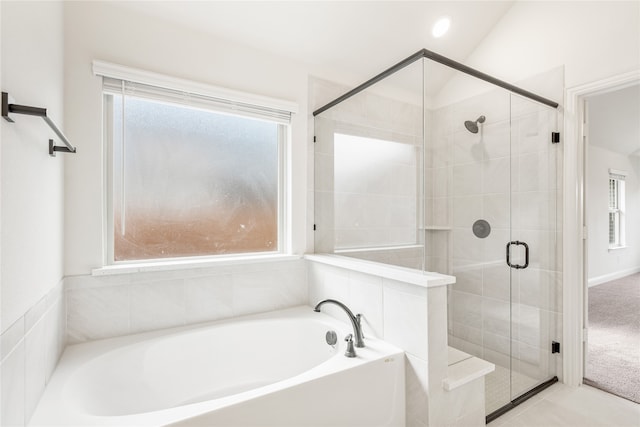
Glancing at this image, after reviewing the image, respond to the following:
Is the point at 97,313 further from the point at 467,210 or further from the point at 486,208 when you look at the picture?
the point at 486,208

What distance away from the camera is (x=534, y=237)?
2.19m

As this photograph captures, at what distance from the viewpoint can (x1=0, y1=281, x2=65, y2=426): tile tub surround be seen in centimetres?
85

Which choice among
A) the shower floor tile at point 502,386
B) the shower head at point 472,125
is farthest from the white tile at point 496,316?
the shower head at point 472,125

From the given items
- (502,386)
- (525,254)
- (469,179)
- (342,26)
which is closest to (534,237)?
(525,254)

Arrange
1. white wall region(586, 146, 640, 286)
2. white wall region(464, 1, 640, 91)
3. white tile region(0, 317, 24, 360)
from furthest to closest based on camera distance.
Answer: white wall region(586, 146, 640, 286), white wall region(464, 1, 640, 91), white tile region(0, 317, 24, 360)

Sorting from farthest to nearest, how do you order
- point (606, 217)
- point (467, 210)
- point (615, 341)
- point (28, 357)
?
point (606, 217)
point (615, 341)
point (467, 210)
point (28, 357)

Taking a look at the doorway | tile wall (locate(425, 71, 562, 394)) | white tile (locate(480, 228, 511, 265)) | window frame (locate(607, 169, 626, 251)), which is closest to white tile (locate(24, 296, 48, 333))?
tile wall (locate(425, 71, 562, 394))

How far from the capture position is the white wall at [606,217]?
5.04 m

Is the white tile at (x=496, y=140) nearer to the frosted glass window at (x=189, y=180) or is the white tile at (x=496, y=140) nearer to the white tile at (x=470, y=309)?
the white tile at (x=470, y=309)

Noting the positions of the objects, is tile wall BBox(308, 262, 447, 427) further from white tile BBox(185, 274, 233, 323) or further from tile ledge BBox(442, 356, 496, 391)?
white tile BBox(185, 274, 233, 323)

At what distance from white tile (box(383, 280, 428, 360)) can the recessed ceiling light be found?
6.62 ft

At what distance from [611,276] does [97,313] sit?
7316 mm

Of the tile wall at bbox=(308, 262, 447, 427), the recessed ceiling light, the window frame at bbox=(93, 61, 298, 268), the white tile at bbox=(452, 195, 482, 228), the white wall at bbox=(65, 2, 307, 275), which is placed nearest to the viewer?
the tile wall at bbox=(308, 262, 447, 427)

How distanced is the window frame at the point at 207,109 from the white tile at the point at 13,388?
0.89 meters
